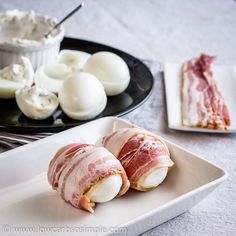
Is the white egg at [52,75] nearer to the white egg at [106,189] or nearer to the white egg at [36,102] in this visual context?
the white egg at [36,102]

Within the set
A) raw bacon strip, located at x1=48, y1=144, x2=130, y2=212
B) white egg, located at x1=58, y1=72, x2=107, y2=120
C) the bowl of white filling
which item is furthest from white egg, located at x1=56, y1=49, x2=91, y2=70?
raw bacon strip, located at x1=48, y1=144, x2=130, y2=212

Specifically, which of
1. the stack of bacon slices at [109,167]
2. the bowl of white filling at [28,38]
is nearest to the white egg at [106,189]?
the stack of bacon slices at [109,167]

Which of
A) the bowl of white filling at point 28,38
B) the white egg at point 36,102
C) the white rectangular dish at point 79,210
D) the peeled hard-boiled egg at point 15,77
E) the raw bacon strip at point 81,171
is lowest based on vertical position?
the white rectangular dish at point 79,210

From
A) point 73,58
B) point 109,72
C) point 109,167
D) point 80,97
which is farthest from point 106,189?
point 73,58

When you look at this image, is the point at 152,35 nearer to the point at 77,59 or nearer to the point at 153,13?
the point at 153,13

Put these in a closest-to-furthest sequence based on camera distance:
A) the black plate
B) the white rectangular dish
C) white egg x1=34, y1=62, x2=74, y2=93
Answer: the white rectangular dish < the black plate < white egg x1=34, y1=62, x2=74, y2=93

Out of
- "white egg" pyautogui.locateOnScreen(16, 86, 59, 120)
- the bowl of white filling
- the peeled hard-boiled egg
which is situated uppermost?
the bowl of white filling

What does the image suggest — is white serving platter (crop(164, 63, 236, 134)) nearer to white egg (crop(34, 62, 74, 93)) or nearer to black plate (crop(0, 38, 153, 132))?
black plate (crop(0, 38, 153, 132))

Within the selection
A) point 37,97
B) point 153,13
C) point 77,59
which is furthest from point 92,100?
point 153,13
